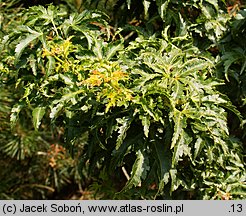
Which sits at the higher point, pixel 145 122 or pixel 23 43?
pixel 23 43

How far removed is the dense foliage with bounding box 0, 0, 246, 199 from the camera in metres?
1.57

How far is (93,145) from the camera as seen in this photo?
175 centimetres

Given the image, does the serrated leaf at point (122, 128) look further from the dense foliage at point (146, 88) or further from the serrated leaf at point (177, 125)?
the serrated leaf at point (177, 125)

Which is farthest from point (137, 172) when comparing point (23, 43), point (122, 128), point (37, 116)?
point (23, 43)

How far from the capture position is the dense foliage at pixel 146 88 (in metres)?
1.57

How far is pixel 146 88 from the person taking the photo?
61.1 inches

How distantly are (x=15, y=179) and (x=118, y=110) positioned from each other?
188 centimetres

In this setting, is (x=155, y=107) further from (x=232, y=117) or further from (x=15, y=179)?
(x=15, y=179)

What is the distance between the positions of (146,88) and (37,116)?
0.35m

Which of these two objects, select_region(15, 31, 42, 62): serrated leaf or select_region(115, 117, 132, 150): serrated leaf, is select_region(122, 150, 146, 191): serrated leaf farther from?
select_region(15, 31, 42, 62): serrated leaf

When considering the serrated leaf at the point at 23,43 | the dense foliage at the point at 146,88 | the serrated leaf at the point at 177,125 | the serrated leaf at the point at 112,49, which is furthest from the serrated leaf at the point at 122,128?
the serrated leaf at the point at 23,43

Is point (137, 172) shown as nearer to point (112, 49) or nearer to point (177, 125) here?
point (177, 125)

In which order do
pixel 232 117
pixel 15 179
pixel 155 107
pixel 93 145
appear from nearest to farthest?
1. pixel 155 107
2. pixel 93 145
3. pixel 232 117
4. pixel 15 179

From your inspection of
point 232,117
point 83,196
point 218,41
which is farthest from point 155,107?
point 83,196
